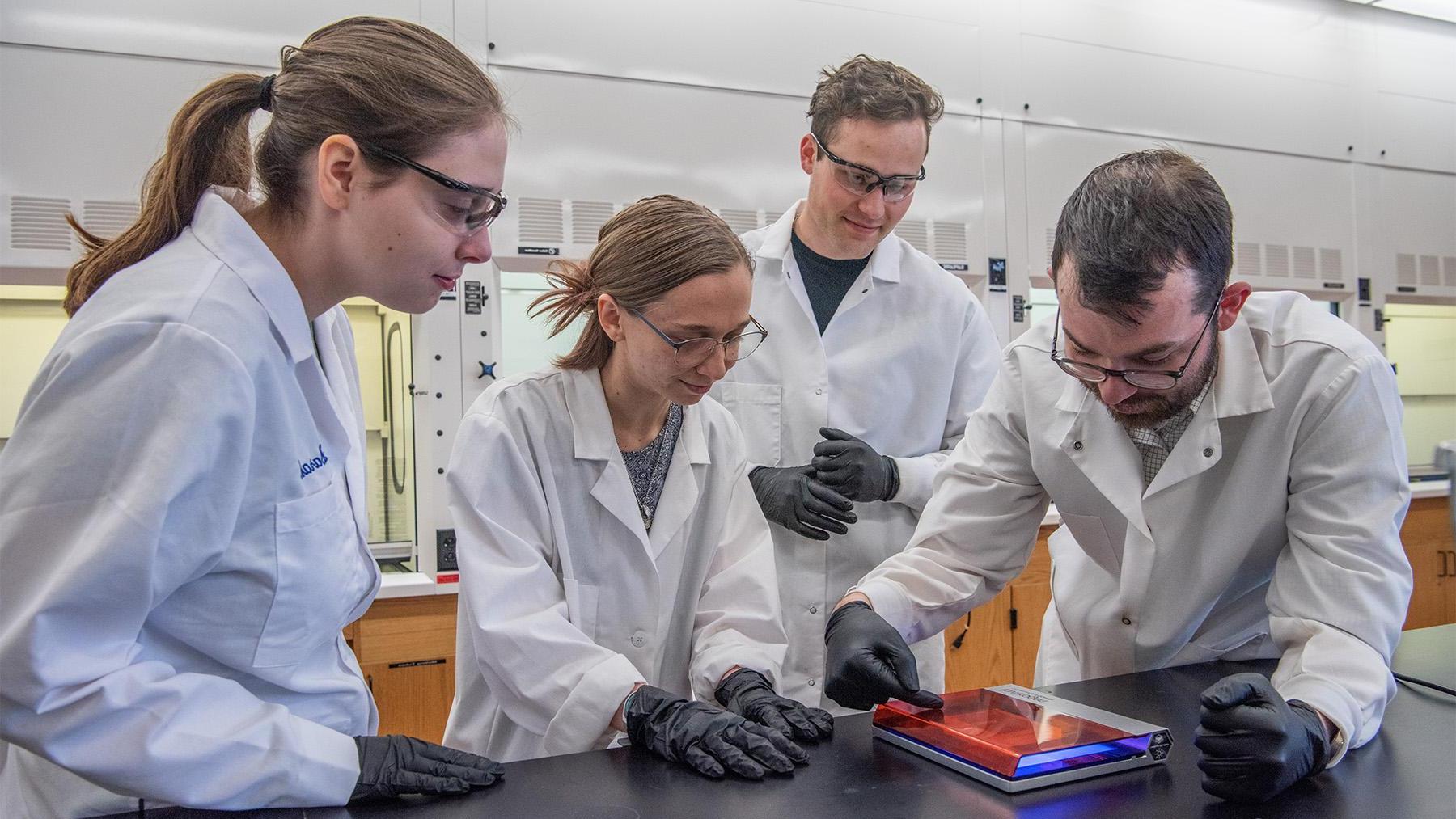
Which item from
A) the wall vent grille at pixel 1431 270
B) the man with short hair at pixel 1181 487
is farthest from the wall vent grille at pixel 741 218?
the wall vent grille at pixel 1431 270

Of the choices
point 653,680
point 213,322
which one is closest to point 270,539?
point 213,322

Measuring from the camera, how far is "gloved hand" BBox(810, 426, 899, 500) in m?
1.93

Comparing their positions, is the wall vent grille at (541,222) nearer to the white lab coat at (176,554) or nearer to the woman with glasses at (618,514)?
the woman with glasses at (618,514)

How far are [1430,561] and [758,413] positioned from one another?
3.70m

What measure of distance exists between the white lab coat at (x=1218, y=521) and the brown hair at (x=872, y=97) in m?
0.59

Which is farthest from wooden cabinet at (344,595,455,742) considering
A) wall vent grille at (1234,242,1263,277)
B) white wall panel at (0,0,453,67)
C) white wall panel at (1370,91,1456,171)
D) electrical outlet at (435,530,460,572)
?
white wall panel at (1370,91,1456,171)

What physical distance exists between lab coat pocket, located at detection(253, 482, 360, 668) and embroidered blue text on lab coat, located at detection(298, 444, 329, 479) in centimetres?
2

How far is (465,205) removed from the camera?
1.14m

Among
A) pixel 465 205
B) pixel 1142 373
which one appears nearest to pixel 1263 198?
pixel 1142 373

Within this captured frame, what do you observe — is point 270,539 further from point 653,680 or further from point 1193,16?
point 1193,16

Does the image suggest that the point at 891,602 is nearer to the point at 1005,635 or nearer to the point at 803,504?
the point at 803,504

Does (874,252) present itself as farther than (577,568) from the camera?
Yes

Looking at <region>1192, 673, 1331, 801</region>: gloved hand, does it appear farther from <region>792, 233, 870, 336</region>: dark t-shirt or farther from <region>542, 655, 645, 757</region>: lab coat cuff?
<region>792, 233, 870, 336</region>: dark t-shirt

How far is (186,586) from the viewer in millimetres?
965
